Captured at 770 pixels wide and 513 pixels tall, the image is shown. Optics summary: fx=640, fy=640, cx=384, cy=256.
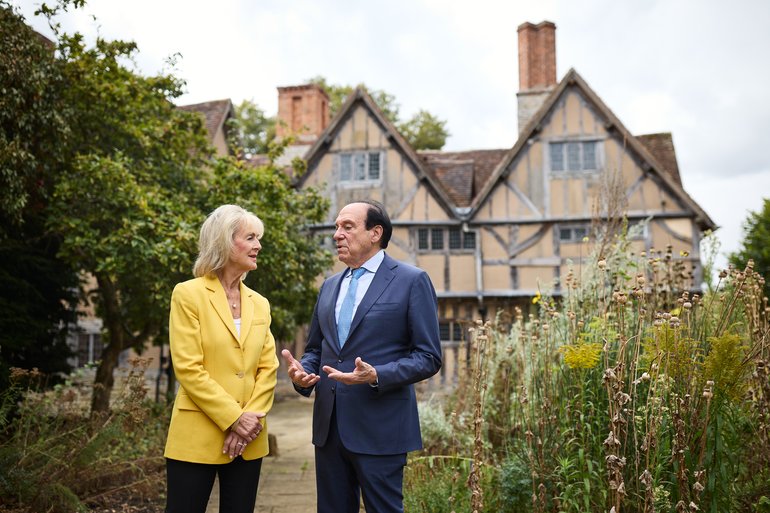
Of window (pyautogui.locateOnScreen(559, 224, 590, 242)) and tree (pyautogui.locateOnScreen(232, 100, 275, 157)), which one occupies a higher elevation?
tree (pyautogui.locateOnScreen(232, 100, 275, 157))

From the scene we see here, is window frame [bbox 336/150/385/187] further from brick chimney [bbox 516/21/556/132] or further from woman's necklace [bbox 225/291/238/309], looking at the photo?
woman's necklace [bbox 225/291/238/309]

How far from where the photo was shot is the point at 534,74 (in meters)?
19.4

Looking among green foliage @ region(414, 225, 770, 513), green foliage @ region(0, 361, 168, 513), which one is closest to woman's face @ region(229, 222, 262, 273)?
green foliage @ region(414, 225, 770, 513)

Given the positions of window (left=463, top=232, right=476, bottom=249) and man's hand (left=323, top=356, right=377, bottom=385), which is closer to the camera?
man's hand (left=323, top=356, right=377, bottom=385)

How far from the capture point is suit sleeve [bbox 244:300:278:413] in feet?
9.16

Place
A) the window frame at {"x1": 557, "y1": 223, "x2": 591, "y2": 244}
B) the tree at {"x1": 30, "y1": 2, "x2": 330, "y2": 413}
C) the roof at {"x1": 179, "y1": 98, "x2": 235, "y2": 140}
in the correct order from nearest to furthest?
the tree at {"x1": 30, "y1": 2, "x2": 330, "y2": 413}, the window frame at {"x1": 557, "y1": 223, "x2": 591, "y2": 244}, the roof at {"x1": 179, "y1": 98, "x2": 235, "y2": 140}

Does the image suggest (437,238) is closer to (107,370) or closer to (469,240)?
(469,240)

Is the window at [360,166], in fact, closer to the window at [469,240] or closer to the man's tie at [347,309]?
the window at [469,240]

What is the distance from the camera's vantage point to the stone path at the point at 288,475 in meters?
5.20

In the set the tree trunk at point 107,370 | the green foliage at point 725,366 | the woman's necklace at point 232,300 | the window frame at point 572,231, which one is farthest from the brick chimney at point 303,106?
the green foliage at point 725,366

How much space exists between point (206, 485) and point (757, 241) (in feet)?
54.6

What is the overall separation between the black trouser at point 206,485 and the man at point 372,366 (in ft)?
1.00

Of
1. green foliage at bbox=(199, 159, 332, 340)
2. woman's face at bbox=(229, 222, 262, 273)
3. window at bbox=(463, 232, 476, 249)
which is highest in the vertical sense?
window at bbox=(463, 232, 476, 249)

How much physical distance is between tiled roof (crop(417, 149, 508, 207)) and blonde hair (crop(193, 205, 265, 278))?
1359 centimetres
